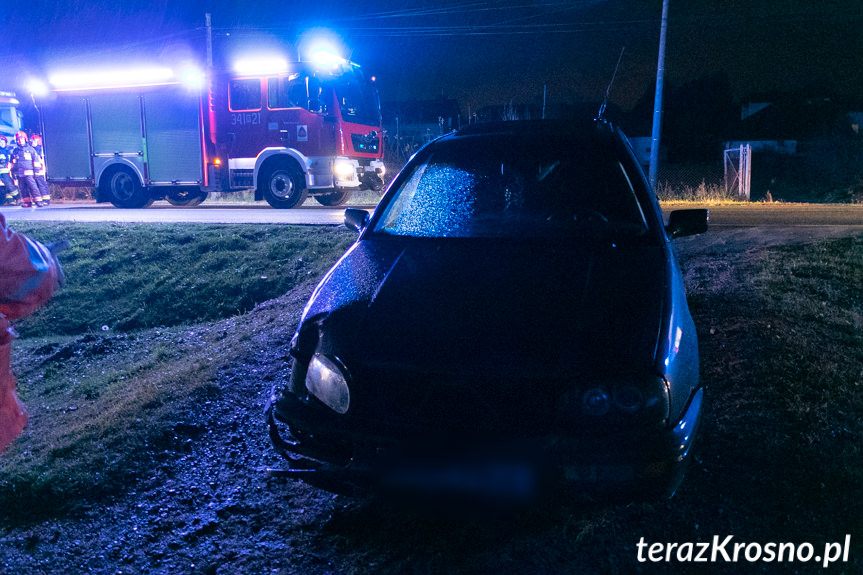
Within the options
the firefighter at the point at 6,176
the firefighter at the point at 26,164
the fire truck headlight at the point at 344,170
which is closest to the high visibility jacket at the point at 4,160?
the firefighter at the point at 6,176

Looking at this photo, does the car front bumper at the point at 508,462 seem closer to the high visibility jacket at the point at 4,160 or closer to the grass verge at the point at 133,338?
the grass verge at the point at 133,338

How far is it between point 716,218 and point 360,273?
9.38 meters

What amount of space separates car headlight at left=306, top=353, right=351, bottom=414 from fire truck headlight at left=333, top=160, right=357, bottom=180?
10.6 meters

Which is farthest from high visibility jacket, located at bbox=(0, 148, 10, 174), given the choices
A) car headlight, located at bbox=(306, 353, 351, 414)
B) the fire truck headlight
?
car headlight, located at bbox=(306, 353, 351, 414)

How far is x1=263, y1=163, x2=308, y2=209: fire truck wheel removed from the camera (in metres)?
13.0

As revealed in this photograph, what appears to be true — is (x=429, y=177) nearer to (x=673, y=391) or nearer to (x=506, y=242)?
(x=506, y=242)

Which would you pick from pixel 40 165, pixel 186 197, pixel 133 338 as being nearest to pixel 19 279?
pixel 133 338

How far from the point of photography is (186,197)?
15.9 meters

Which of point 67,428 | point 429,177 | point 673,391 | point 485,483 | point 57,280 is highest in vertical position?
point 429,177

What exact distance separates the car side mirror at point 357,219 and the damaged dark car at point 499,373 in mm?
684

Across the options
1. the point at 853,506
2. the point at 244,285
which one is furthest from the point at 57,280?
the point at 244,285

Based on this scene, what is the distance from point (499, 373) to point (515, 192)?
166 centimetres

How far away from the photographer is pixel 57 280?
5.94 feet

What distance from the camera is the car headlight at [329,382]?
233cm
